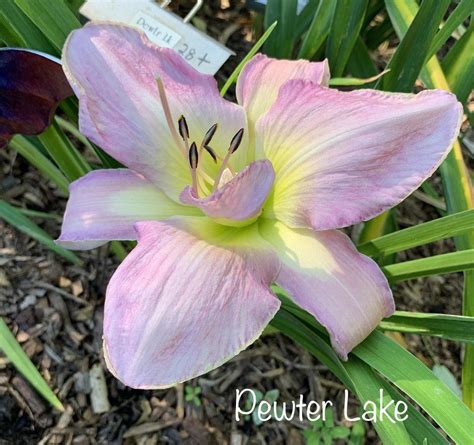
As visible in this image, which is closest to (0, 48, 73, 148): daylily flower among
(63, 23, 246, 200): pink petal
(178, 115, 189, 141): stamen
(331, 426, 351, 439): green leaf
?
(63, 23, 246, 200): pink petal

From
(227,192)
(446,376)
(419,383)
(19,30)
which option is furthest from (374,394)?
(19,30)

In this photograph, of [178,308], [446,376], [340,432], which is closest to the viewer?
[178,308]

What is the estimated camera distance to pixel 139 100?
0.64m

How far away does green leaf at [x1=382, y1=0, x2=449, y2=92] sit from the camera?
0.72 meters

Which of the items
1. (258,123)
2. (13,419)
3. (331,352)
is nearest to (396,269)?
(331,352)

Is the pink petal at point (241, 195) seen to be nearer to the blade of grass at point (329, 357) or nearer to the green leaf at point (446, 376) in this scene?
the blade of grass at point (329, 357)

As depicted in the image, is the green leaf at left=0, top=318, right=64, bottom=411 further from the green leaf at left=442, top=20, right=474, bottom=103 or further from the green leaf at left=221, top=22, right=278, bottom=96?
the green leaf at left=442, top=20, right=474, bottom=103

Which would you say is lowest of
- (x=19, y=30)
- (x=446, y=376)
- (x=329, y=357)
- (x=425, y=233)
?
(x=446, y=376)

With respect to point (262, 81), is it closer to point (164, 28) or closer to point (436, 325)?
point (164, 28)

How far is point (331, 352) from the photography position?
67cm

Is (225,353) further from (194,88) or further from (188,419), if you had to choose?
(188,419)

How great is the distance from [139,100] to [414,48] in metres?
0.38

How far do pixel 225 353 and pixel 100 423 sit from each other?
527 millimetres

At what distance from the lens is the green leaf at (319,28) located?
0.89 meters
